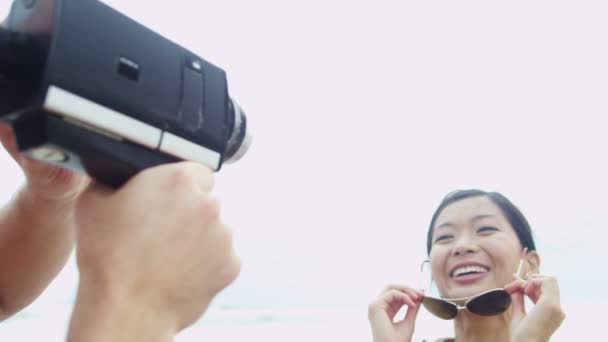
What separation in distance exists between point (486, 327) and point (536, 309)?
19 cm

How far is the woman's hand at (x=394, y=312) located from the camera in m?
1.54

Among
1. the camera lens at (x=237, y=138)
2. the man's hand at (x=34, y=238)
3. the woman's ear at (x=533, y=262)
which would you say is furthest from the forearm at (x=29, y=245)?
the woman's ear at (x=533, y=262)

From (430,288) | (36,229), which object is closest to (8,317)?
(36,229)

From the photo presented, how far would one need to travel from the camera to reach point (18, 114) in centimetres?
44

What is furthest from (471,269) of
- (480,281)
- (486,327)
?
(486,327)

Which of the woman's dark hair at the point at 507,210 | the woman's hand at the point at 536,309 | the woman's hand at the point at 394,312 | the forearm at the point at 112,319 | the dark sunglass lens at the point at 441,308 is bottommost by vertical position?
the woman's hand at the point at 394,312

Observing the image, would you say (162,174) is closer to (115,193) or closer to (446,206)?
(115,193)

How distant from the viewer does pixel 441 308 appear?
58.7 inches

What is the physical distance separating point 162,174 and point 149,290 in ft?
0.30

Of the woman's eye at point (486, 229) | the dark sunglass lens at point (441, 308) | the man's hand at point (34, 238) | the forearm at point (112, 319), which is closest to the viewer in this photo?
the forearm at point (112, 319)

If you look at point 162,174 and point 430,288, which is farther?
point 430,288

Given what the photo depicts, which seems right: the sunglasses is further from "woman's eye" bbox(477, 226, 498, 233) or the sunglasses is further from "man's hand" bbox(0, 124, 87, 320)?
"man's hand" bbox(0, 124, 87, 320)

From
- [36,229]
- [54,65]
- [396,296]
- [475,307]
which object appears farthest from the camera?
[396,296]

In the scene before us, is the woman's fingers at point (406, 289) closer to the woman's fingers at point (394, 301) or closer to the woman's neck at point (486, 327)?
the woman's fingers at point (394, 301)
